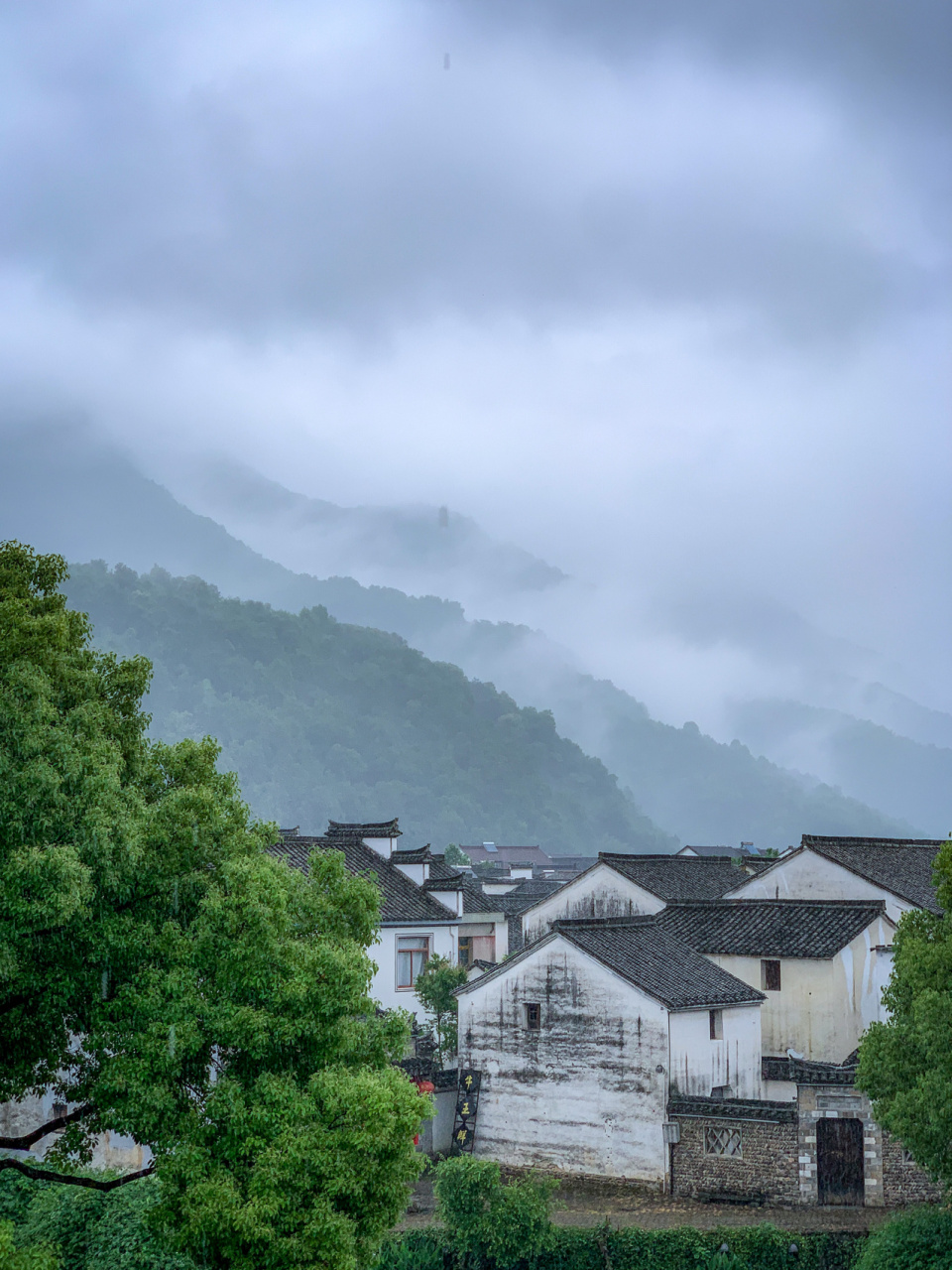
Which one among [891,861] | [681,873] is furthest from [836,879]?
[681,873]

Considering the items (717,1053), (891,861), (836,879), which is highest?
(891,861)

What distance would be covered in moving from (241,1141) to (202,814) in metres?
4.11

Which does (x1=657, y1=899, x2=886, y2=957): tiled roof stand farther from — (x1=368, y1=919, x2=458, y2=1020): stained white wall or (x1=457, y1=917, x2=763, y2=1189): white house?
(x1=368, y1=919, x2=458, y2=1020): stained white wall

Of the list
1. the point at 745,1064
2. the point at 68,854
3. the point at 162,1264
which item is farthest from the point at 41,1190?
the point at 745,1064

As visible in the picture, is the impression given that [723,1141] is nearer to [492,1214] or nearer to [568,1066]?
[568,1066]

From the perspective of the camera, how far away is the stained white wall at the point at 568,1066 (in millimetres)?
29484

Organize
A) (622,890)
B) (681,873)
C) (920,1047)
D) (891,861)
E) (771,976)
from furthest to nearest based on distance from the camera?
(681,873), (891,861), (622,890), (771,976), (920,1047)

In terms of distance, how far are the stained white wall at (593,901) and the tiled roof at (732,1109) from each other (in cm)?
1561

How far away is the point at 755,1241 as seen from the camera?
940 inches

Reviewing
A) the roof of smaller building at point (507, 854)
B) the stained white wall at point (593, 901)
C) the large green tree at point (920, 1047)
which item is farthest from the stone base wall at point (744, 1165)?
the roof of smaller building at point (507, 854)

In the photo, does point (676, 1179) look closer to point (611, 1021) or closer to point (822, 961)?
point (611, 1021)

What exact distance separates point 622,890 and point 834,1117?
1837cm

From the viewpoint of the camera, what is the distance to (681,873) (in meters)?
50.2

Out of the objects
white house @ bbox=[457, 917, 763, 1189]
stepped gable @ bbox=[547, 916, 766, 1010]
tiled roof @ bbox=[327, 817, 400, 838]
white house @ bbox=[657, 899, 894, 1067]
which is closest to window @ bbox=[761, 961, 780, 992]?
white house @ bbox=[657, 899, 894, 1067]
